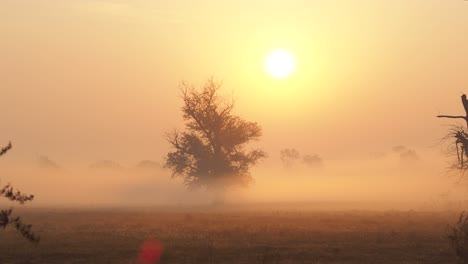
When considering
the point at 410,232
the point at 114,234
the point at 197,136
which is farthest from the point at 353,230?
the point at 197,136

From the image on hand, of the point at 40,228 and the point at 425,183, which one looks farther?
the point at 425,183

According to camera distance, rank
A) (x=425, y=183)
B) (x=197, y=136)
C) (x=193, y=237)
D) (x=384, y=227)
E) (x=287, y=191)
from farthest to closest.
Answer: (x=425, y=183) < (x=287, y=191) < (x=197, y=136) < (x=384, y=227) < (x=193, y=237)

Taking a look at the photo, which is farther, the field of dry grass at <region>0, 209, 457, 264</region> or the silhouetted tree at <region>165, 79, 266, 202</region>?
the silhouetted tree at <region>165, 79, 266, 202</region>

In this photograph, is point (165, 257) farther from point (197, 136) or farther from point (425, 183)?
point (425, 183)

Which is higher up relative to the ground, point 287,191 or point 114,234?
point 287,191

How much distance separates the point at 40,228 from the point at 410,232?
68.1 feet

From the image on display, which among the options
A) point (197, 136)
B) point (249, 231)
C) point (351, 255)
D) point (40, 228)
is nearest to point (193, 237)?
point (249, 231)

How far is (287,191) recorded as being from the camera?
431 ft

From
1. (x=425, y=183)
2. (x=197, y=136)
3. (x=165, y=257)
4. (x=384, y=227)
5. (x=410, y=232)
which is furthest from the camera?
(x=425, y=183)

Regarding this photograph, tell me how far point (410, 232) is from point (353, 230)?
3.00m

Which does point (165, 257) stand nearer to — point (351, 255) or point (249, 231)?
point (351, 255)

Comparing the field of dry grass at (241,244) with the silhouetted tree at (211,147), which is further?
the silhouetted tree at (211,147)

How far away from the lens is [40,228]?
37562mm

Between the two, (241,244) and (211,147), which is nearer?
(241,244)
